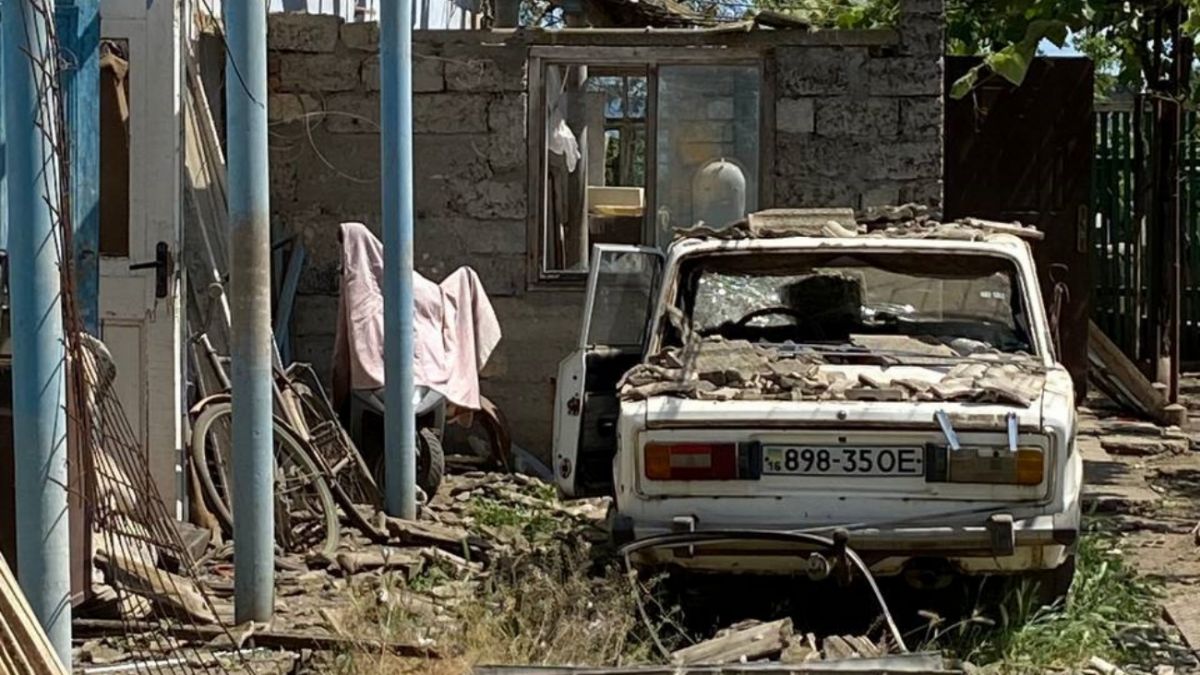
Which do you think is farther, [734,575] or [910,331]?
[910,331]

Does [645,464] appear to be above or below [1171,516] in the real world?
above

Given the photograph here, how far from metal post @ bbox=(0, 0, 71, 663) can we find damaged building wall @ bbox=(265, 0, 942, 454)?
5.90 m

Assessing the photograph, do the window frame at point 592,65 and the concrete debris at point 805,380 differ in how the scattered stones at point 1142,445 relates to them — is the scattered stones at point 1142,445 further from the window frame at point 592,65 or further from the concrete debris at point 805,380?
the concrete debris at point 805,380

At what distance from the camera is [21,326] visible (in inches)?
173

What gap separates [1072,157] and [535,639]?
24.2ft

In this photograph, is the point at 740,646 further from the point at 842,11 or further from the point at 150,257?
the point at 842,11

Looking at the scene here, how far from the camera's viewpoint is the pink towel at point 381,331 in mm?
A: 9102

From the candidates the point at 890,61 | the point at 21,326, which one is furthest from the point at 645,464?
the point at 890,61

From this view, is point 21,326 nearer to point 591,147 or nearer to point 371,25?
point 371,25

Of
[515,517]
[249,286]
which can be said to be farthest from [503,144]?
[249,286]

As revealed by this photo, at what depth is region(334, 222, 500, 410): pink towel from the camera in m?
9.10

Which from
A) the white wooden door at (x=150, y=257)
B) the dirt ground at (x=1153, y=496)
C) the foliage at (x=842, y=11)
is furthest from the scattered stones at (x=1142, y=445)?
the white wooden door at (x=150, y=257)

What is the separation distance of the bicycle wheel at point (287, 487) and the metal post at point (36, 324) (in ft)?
9.85

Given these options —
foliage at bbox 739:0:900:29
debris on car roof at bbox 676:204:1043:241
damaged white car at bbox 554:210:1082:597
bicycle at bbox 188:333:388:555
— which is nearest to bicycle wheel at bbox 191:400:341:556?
bicycle at bbox 188:333:388:555
